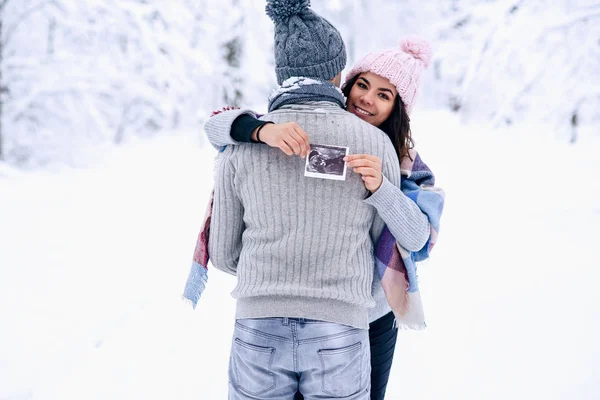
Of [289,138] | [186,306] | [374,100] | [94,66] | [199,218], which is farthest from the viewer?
[94,66]

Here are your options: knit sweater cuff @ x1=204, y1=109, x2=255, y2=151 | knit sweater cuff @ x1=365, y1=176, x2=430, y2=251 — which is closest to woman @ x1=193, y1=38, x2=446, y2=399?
knit sweater cuff @ x1=365, y1=176, x2=430, y2=251

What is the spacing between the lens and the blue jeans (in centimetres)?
128

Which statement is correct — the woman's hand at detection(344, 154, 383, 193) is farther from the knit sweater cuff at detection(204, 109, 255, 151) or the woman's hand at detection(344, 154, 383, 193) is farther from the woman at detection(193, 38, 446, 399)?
the woman at detection(193, 38, 446, 399)

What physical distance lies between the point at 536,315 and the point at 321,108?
3.05 meters

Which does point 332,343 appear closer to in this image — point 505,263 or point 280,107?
point 280,107

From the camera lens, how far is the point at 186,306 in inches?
142

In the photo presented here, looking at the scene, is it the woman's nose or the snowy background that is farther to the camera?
the snowy background

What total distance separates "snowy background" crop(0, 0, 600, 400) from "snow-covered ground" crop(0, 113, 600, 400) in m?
0.02

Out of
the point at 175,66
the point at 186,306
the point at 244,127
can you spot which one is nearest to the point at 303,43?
the point at 244,127

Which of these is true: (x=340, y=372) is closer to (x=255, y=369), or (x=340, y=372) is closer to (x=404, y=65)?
(x=255, y=369)

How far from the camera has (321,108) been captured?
4.51ft

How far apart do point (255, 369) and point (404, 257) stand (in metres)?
0.64

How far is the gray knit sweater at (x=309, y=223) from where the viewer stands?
1318 millimetres

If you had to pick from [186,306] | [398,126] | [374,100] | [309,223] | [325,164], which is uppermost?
[374,100]
